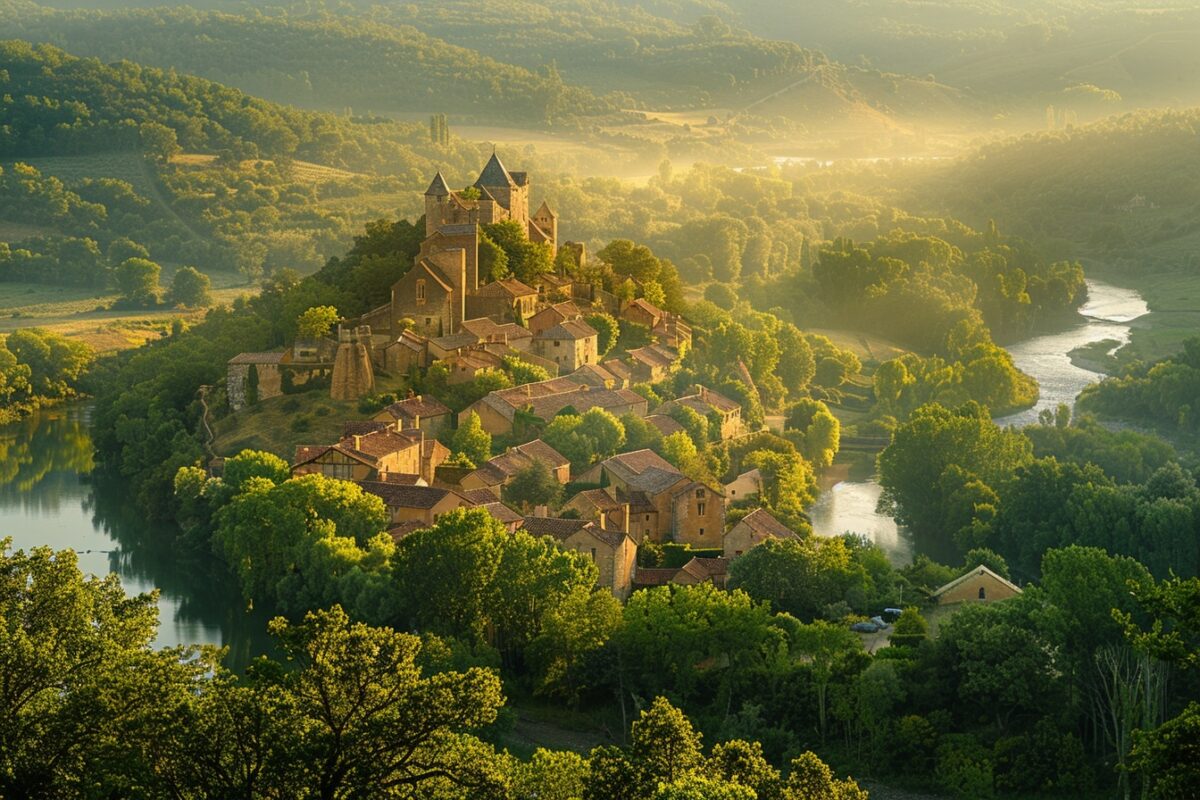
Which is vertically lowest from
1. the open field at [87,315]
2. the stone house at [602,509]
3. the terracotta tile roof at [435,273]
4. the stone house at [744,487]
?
the open field at [87,315]

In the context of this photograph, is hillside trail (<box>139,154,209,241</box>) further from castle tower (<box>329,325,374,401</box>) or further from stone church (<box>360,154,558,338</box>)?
castle tower (<box>329,325,374,401</box>)

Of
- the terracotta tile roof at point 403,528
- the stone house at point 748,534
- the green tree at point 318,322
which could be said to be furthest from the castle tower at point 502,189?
the stone house at point 748,534

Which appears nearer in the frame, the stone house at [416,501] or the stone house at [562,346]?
the stone house at [416,501]

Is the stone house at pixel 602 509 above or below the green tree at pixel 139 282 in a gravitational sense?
above

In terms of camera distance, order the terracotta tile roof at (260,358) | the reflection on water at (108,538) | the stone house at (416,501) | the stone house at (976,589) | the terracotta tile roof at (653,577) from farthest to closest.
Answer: the terracotta tile roof at (260,358)
the stone house at (416,501)
the reflection on water at (108,538)
the terracotta tile roof at (653,577)
the stone house at (976,589)

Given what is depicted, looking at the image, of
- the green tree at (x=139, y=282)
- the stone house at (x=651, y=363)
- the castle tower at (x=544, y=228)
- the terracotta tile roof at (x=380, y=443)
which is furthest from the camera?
the green tree at (x=139, y=282)

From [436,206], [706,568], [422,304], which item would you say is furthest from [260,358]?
[706,568]

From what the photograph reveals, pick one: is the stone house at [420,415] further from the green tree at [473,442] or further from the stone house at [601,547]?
the stone house at [601,547]
